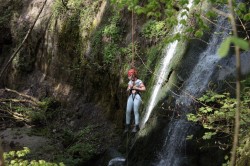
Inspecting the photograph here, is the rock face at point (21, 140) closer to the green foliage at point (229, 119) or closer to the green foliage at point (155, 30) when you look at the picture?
the green foliage at point (155, 30)

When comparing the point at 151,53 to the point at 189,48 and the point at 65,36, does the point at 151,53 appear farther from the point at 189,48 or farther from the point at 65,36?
the point at 65,36

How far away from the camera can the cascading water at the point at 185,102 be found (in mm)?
7664

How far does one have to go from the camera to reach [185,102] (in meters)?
7.96

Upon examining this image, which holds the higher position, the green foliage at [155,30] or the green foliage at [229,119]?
the green foliage at [155,30]

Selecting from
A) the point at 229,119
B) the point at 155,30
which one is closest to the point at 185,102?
the point at 229,119

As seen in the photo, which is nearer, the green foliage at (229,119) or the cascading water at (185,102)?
the green foliage at (229,119)

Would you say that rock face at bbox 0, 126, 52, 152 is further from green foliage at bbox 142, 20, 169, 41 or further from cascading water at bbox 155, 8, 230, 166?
cascading water at bbox 155, 8, 230, 166

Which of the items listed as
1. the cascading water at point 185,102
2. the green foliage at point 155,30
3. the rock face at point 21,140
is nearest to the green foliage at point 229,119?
the cascading water at point 185,102

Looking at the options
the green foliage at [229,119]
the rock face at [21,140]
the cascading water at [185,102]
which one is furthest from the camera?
the rock face at [21,140]

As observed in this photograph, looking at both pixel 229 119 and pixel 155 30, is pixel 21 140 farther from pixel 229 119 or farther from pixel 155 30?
pixel 229 119

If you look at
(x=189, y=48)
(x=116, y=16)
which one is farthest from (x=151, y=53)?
(x=116, y=16)

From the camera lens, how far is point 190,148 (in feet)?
24.1

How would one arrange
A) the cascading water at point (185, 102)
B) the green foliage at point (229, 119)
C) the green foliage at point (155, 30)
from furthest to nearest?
the green foliage at point (155, 30) < the cascading water at point (185, 102) < the green foliage at point (229, 119)

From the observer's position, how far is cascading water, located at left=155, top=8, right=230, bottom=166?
7664 millimetres
